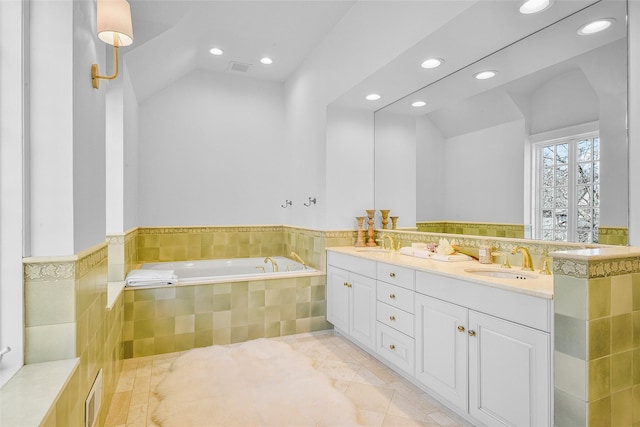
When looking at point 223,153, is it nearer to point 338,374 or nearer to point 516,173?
point 338,374

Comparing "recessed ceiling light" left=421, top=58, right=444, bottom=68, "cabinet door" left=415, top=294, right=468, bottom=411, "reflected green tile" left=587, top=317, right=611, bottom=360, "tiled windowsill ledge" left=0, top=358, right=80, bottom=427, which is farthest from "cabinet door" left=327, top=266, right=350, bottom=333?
"tiled windowsill ledge" left=0, top=358, right=80, bottom=427

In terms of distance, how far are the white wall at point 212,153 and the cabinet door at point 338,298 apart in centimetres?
151

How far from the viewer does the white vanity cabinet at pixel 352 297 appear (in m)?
2.79

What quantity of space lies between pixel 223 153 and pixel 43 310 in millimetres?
3282

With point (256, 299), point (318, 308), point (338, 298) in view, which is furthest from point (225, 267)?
point (338, 298)

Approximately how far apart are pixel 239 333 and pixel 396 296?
1.48 meters

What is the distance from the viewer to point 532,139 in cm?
225

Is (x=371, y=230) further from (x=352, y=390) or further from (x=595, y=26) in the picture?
(x=595, y=26)

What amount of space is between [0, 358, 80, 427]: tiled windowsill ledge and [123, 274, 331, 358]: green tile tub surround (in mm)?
1666

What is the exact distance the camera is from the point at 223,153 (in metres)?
4.39

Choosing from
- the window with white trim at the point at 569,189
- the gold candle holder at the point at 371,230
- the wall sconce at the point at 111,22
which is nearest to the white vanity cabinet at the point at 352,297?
the gold candle holder at the point at 371,230

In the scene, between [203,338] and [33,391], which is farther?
[203,338]

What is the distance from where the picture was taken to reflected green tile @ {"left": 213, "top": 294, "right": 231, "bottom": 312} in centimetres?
310

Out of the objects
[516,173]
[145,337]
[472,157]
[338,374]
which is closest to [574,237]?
[516,173]
